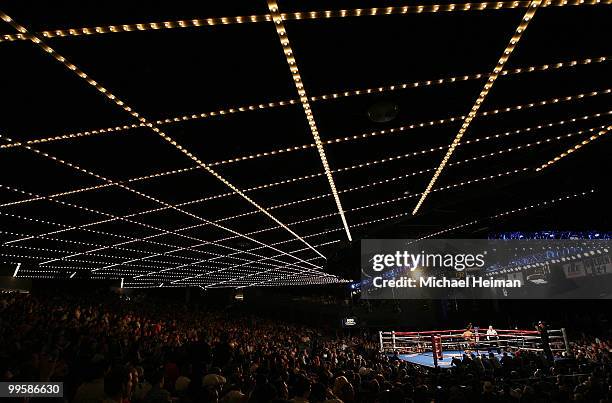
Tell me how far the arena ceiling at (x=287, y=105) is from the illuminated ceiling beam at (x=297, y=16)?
0.05 feet

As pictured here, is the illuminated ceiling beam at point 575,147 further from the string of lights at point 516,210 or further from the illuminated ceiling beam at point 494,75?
the string of lights at point 516,210

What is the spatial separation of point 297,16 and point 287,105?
162 centimetres

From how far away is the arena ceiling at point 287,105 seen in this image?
11.4ft

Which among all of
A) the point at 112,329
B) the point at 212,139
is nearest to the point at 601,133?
the point at 212,139

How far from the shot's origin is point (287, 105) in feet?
16.1

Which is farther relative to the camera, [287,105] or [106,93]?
[287,105]

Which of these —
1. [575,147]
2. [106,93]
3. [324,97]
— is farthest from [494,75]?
[106,93]

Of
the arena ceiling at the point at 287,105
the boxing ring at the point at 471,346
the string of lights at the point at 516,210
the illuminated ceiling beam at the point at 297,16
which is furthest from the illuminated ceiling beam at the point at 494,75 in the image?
the boxing ring at the point at 471,346

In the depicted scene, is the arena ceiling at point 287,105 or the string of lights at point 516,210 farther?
the string of lights at point 516,210

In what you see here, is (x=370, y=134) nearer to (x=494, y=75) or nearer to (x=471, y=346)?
(x=494, y=75)

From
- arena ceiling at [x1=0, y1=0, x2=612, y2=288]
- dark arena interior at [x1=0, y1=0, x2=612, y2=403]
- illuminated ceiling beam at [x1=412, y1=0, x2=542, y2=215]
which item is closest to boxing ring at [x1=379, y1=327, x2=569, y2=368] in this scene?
dark arena interior at [x1=0, y1=0, x2=612, y2=403]

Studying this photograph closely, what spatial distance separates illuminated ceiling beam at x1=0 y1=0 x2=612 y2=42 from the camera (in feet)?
10.9

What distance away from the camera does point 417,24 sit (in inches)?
144

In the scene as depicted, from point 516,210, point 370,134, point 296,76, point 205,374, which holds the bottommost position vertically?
point 205,374
